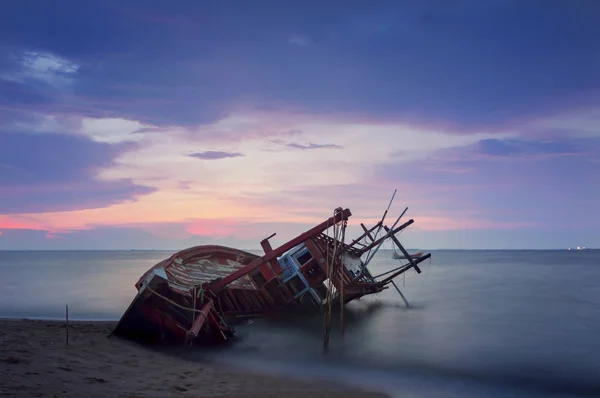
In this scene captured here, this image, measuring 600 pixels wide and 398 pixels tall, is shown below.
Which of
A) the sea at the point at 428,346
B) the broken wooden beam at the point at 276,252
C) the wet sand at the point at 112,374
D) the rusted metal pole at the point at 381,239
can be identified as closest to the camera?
the wet sand at the point at 112,374

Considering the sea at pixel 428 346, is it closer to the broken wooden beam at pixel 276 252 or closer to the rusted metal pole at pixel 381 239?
the broken wooden beam at pixel 276 252

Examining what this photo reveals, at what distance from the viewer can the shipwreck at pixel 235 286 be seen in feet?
49.3

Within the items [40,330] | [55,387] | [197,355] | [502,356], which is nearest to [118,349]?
[197,355]

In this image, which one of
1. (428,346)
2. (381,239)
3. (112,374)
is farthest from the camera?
(381,239)

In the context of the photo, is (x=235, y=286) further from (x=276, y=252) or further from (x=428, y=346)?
(x=428, y=346)

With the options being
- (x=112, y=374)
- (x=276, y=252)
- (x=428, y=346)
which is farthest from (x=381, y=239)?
(x=112, y=374)

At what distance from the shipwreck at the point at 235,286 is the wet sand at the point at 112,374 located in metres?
1.19

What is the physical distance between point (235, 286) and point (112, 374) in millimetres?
8069

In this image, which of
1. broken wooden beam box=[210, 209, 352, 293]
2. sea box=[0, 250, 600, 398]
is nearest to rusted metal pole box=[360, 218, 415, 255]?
sea box=[0, 250, 600, 398]

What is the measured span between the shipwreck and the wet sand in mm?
1191

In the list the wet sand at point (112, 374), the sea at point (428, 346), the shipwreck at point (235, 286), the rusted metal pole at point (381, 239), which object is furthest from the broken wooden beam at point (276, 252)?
the rusted metal pole at point (381, 239)

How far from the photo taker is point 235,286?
18438 millimetres

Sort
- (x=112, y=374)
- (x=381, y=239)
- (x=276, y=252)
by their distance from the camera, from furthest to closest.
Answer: (x=381, y=239) < (x=276, y=252) < (x=112, y=374)

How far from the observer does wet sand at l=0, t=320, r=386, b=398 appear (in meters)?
9.08
